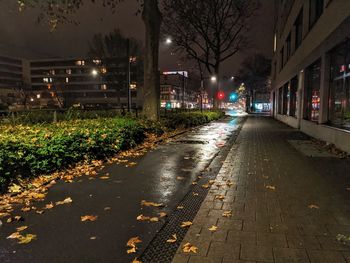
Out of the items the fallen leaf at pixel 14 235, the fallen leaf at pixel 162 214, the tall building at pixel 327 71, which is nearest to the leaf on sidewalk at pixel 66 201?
the fallen leaf at pixel 14 235

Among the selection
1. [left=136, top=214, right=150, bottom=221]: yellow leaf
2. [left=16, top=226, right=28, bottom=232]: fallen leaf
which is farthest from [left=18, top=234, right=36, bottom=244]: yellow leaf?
[left=136, top=214, right=150, bottom=221]: yellow leaf

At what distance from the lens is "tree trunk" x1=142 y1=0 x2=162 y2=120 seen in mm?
14797

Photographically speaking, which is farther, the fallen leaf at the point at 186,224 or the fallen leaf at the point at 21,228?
the fallen leaf at the point at 186,224

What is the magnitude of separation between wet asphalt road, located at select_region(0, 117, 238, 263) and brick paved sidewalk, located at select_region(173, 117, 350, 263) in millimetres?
742

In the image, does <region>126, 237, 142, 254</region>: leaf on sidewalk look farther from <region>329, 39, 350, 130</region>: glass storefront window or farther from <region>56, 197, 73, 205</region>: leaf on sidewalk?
<region>329, 39, 350, 130</region>: glass storefront window

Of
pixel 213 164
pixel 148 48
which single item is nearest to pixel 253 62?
pixel 148 48

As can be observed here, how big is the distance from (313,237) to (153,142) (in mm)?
9535

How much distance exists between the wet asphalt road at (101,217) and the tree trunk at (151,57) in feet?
25.0

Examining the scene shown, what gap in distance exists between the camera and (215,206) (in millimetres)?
5035

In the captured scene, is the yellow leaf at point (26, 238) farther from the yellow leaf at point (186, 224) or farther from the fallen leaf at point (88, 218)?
the yellow leaf at point (186, 224)

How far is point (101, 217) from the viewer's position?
4613mm

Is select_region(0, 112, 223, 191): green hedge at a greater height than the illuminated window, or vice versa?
the illuminated window

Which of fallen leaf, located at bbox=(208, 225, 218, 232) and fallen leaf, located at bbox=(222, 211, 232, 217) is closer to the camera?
fallen leaf, located at bbox=(208, 225, 218, 232)

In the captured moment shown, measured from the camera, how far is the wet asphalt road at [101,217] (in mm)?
3518
